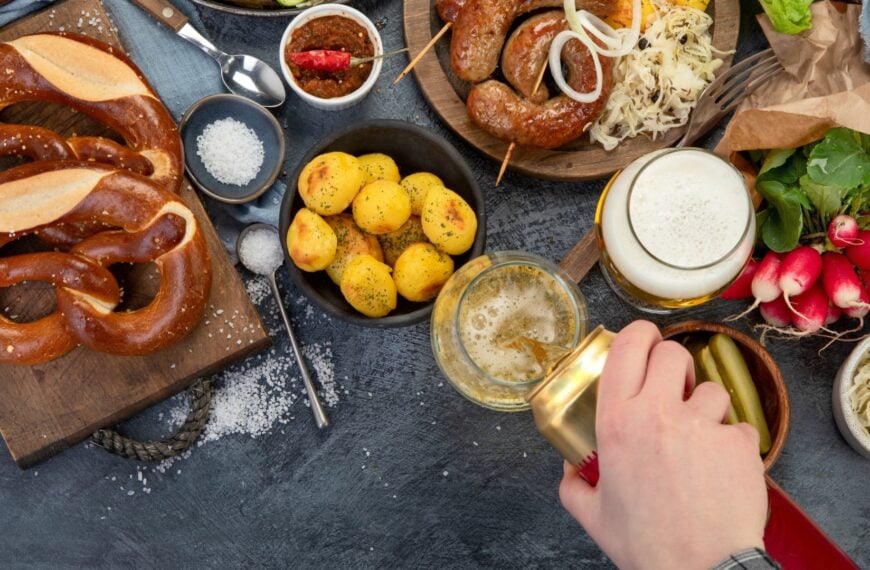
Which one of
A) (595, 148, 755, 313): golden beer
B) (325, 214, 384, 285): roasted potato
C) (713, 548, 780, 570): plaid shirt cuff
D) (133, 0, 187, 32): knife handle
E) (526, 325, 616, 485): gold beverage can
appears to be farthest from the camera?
(133, 0, 187, 32): knife handle

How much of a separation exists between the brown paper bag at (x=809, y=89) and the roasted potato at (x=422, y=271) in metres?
0.66

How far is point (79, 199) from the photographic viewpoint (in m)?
1.64

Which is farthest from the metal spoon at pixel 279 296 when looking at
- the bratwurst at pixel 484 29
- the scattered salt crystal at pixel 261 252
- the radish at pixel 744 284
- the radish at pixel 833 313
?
the radish at pixel 833 313

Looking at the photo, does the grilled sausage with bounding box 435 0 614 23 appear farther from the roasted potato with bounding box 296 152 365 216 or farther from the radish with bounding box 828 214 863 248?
the radish with bounding box 828 214 863 248

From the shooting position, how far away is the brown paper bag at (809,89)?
165 centimetres

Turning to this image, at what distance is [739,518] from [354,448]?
96 centimetres

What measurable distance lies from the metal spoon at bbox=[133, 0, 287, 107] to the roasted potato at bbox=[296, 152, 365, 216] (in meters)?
0.31

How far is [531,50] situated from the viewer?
1745 millimetres

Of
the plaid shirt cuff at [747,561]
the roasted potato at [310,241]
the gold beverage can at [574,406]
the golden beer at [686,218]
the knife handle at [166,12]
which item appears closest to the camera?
the plaid shirt cuff at [747,561]

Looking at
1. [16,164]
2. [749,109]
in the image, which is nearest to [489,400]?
[749,109]

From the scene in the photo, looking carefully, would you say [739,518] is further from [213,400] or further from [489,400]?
[213,400]

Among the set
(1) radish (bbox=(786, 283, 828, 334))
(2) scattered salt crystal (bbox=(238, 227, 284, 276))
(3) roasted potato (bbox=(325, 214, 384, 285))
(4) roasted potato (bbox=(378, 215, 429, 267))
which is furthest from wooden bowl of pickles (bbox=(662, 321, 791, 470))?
(2) scattered salt crystal (bbox=(238, 227, 284, 276))

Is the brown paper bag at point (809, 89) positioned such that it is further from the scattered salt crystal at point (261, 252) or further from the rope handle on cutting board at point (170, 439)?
the rope handle on cutting board at point (170, 439)

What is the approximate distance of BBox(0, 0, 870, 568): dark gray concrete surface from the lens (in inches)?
75.4
